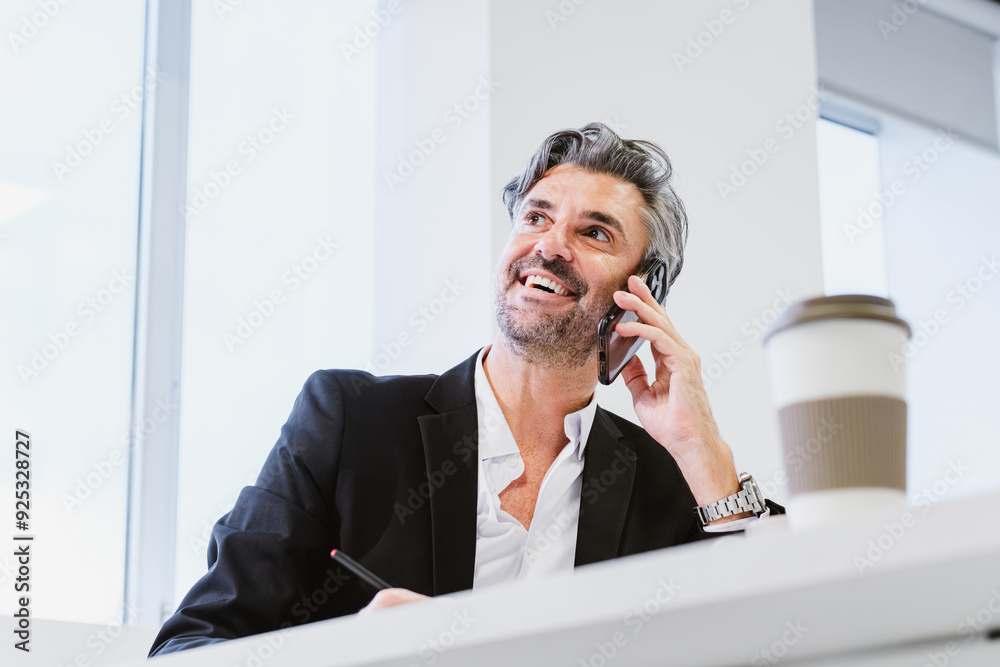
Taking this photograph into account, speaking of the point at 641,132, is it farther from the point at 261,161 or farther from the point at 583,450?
the point at 583,450

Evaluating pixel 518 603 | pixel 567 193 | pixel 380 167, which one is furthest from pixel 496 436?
pixel 380 167

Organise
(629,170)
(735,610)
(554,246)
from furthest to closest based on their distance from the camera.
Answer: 1. (629,170)
2. (554,246)
3. (735,610)

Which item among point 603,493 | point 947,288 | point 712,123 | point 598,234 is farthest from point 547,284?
point 947,288

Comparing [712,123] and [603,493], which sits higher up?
[712,123]

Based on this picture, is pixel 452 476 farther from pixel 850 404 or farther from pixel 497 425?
pixel 850 404

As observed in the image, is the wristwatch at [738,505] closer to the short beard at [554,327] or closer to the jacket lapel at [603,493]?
the jacket lapel at [603,493]

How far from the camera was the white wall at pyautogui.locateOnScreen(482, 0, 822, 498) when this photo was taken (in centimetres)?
259

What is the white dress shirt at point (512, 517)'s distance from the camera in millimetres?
1534

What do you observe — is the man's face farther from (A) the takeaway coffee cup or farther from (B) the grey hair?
(A) the takeaway coffee cup

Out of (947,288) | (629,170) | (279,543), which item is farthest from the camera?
(947,288)

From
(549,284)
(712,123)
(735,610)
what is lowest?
(735,610)

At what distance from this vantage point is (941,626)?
2.05 ft

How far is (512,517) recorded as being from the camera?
1.57 metres

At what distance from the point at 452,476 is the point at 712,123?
Result: 1.64m
